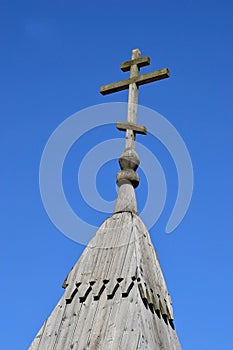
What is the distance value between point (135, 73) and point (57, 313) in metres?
4.06

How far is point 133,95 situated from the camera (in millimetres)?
10180

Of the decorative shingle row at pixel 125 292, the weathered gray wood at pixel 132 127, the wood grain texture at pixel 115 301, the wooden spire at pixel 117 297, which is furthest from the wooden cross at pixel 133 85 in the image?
the decorative shingle row at pixel 125 292

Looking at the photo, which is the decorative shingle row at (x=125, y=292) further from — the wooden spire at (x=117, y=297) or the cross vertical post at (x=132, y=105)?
the cross vertical post at (x=132, y=105)

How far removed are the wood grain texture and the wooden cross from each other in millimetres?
1435

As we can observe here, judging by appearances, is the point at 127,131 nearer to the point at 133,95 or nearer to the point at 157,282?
the point at 133,95

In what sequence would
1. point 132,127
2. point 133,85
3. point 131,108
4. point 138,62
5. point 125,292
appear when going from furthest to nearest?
point 138,62, point 133,85, point 131,108, point 132,127, point 125,292

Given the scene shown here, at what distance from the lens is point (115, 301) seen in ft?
25.9

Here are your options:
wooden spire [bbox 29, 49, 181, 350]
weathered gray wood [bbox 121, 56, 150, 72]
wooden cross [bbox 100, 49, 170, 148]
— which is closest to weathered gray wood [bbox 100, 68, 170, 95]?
wooden cross [bbox 100, 49, 170, 148]

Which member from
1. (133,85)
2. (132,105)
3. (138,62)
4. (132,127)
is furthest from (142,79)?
(132,127)

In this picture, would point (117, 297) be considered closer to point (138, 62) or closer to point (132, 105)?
point (132, 105)

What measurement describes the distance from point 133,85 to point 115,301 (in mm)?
3706

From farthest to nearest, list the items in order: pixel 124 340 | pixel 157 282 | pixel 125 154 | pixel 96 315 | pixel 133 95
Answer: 1. pixel 133 95
2. pixel 125 154
3. pixel 157 282
4. pixel 96 315
5. pixel 124 340

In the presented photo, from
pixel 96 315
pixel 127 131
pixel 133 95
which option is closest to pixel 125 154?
pixel 127 131

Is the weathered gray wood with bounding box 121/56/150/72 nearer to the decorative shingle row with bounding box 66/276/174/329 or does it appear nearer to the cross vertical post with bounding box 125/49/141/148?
the cross vertical post with bounding box 125/49/141/148
